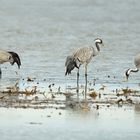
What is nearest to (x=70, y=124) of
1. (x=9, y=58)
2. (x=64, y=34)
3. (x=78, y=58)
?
(x=78, y=58)

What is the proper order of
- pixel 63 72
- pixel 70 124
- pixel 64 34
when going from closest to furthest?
1. pixel 70 124
2. pixel 63 72
3. pixel 64 34

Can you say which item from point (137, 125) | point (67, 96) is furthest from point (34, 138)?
point (67, 96)

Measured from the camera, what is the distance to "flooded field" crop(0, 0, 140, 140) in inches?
428

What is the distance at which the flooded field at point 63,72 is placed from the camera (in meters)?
10.9

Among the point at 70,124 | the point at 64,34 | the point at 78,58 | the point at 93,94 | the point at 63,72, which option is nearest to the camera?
the point at 70,124

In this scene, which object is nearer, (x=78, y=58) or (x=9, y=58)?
(x=78, y=58)

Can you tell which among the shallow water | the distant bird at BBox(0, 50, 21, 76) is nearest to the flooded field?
the shallow water

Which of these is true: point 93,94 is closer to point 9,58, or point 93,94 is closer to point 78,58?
point 78,58

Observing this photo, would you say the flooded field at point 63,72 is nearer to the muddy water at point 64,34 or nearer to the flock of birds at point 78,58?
the muddy water at point 64,34

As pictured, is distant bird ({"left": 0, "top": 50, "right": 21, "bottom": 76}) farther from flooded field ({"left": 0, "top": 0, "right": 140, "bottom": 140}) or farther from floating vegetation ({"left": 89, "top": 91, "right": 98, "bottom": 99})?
floating vegetation ({"left": 89, "top": 91, "right": 98, "bottom": 99})

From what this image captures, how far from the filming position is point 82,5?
31.7 m

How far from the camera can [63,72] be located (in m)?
17.9

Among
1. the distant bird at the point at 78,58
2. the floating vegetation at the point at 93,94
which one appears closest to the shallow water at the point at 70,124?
the floating vegetation at the point at 93,94

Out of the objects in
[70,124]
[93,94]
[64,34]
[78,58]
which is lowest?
[70,124]
